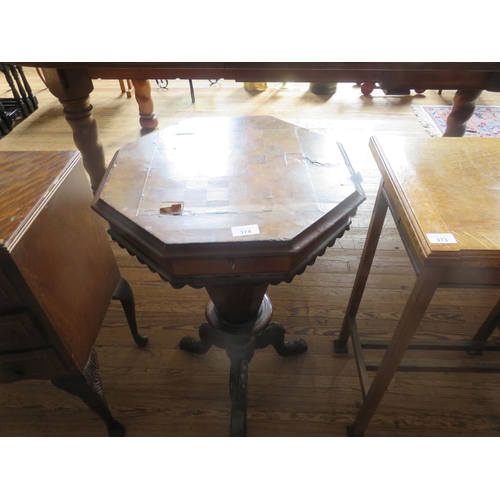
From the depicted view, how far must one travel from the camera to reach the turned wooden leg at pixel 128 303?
1298mm

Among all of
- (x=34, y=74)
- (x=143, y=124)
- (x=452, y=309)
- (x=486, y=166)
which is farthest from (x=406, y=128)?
(x=34, y=74)

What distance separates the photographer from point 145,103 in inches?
A: 109

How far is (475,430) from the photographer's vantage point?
1.27 metres

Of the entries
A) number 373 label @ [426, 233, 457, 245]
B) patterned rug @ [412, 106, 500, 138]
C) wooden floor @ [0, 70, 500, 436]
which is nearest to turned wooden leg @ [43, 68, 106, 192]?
wooden floor @ [0, 70, 500, 436]

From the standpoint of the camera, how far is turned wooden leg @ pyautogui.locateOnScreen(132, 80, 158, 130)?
260cm

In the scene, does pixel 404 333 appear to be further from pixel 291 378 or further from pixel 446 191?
pixel 291 378

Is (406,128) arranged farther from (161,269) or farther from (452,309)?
(161,269)

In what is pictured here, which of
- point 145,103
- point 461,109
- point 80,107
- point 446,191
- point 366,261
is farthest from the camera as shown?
point 145,103

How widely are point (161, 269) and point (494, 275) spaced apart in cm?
70

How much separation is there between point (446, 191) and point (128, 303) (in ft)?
3.52

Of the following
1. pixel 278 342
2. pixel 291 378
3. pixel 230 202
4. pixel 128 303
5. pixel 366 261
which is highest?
pixel 230 202

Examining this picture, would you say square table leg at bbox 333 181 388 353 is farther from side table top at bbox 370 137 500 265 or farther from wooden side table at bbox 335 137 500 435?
side table top at bbox 370 137 500 265

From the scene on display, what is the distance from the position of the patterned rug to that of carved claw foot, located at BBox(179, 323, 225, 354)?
2.53 m

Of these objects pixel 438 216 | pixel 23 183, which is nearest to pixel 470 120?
pixel 438 216
